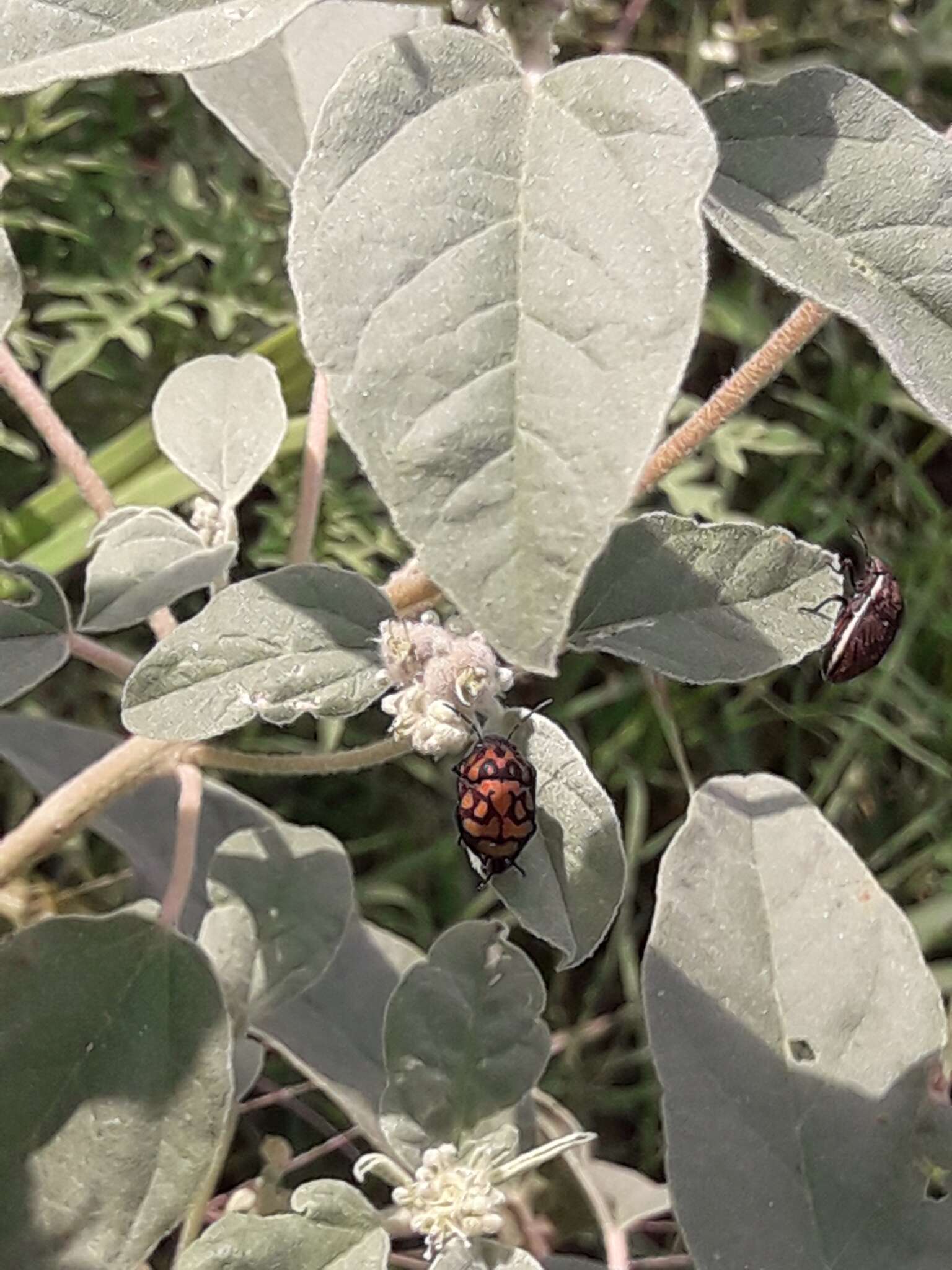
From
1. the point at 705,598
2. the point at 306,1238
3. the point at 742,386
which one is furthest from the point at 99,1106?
the point at 742,386

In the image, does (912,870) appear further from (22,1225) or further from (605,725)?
(22,1225)

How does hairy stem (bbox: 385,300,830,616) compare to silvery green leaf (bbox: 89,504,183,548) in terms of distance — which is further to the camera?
silvery green leaf (bbox: 89,504,183,548)

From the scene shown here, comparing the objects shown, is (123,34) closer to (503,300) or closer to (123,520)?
(503,300)

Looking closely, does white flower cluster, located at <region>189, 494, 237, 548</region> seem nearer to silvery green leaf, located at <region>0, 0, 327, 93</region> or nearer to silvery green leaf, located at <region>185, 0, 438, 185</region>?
silvery green leaf, located at <region>185, 0, 438, 185</region>

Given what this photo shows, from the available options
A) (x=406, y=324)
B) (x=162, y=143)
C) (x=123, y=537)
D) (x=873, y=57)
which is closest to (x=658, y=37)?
(x=873, y=57)

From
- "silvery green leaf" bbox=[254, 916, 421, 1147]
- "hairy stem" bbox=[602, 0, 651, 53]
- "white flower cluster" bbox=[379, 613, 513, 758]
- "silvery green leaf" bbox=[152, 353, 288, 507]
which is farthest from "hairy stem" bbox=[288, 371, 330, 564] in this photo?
"hairy stem" bbox=[602, 0, 651, 53]

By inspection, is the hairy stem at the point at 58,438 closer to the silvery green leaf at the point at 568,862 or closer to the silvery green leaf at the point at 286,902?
the silvery green leaf at the point at 286,902
